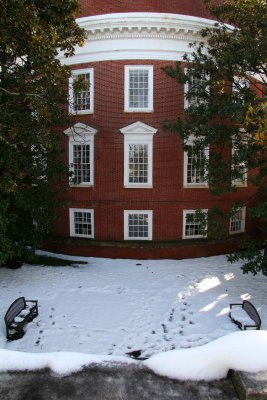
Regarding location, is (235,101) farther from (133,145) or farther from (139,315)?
(139,315)

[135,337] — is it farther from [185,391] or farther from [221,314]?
[185,391]

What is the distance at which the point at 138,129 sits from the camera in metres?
17.1

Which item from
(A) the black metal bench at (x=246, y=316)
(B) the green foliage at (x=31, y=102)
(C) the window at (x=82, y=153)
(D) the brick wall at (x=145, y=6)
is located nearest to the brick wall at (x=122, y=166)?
(C) the window at (x=82, y=153)

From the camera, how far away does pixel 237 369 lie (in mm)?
3207

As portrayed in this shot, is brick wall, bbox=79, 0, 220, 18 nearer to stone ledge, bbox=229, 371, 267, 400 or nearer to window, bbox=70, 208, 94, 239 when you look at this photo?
window, bbox=70, 208, 94, 239

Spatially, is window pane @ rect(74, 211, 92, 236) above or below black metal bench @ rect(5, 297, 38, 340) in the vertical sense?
above

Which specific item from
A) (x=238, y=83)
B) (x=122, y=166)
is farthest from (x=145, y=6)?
(x=122, y=166)

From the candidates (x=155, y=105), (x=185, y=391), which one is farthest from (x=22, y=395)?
(x=155, y=105)

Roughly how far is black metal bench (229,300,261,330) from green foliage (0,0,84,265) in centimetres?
809

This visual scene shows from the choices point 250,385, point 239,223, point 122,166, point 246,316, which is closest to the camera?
point 250,385

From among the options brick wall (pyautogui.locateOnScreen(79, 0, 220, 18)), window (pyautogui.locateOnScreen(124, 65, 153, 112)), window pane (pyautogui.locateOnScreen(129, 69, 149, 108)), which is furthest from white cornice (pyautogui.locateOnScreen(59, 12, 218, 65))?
brick wall (pyautogui.locateOnScreen(79, 0, 220, 18))

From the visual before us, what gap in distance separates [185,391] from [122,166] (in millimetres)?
14672

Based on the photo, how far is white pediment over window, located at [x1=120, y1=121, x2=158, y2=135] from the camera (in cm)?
1700

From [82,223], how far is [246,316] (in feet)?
35.3
